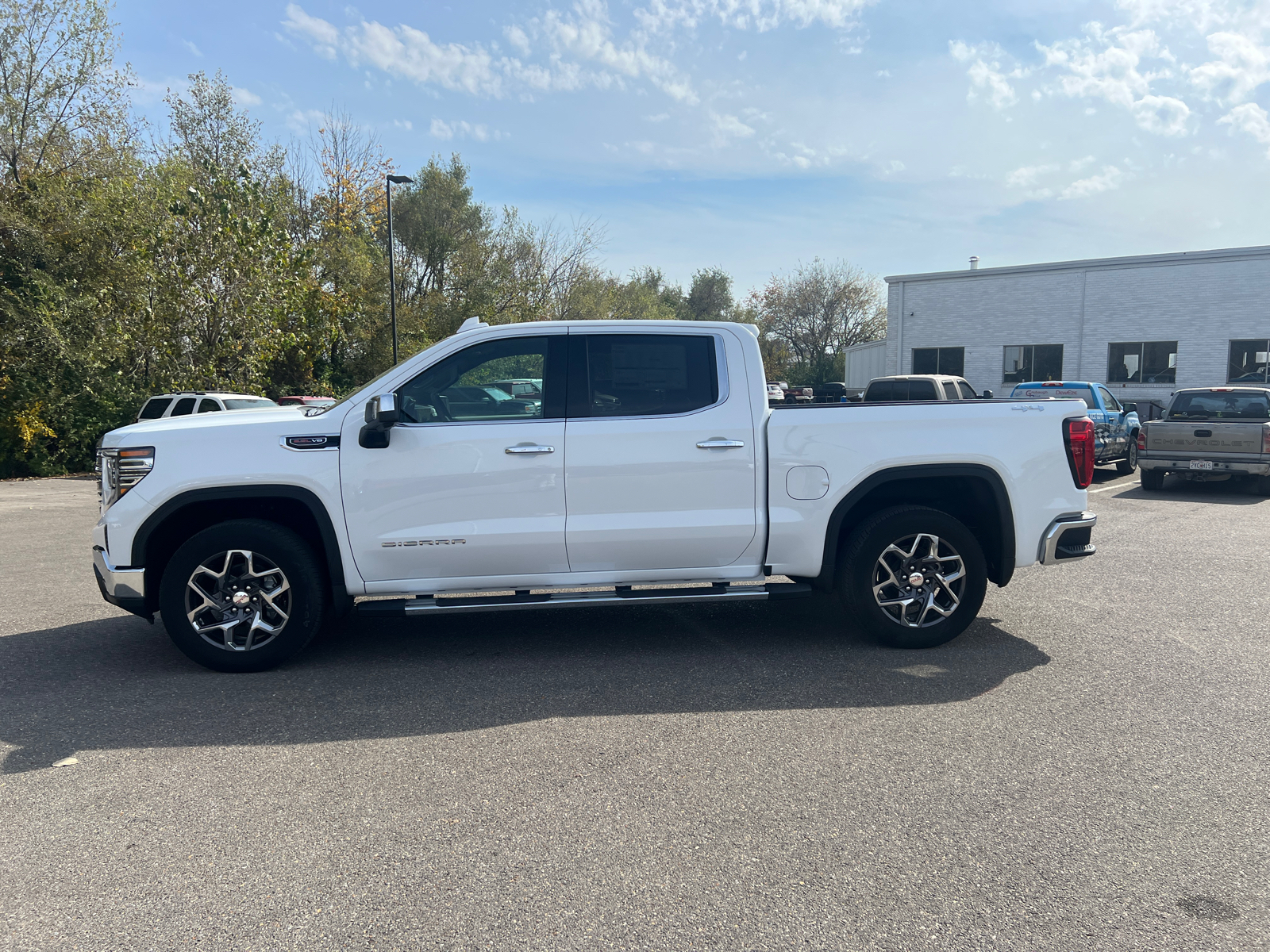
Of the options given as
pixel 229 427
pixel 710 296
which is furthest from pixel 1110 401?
pixel 710 296

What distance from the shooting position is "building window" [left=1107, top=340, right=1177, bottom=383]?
Answer: 95.5ft

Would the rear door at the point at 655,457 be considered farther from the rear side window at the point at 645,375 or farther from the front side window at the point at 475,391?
the front side window at the point at 475,391

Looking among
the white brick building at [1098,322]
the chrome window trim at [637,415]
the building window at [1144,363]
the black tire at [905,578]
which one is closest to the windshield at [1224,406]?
the black tire at [905,578]

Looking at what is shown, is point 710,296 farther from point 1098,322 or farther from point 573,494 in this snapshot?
→ point 573,494

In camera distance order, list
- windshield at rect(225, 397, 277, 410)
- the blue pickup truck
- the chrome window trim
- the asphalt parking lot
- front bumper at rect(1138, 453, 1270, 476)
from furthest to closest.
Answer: windshield at rect(225, 397, 277, 410) < the blue pickup truck < front bumper at rect(1138, 453, 1270, 476) < the chrome window trim < the asphalt parking lot

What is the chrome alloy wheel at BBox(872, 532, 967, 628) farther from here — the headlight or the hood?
the headlight

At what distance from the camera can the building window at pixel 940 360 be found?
33219mm

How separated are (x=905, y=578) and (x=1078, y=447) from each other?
4.33 ft

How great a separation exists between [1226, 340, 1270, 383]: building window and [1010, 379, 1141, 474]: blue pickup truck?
13387 millimetres

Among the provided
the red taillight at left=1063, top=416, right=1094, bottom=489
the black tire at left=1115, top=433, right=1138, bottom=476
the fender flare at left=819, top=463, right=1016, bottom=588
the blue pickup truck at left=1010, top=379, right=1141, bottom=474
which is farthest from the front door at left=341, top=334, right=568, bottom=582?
the black tire at left=1115, top=433, right=1138, bottom=476

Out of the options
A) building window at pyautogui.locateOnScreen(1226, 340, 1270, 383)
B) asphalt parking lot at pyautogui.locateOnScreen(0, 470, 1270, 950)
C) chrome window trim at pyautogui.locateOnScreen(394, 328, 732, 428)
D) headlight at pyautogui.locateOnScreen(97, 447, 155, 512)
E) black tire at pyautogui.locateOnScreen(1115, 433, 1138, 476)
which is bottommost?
asphalt parking lot at pyautogui.locateOnScreen(0, 470, 1270, 950)

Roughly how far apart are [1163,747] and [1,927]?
4550 millimetres

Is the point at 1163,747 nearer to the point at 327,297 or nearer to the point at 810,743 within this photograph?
the point at 810,743

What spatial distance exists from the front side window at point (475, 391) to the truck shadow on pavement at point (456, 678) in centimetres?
148
